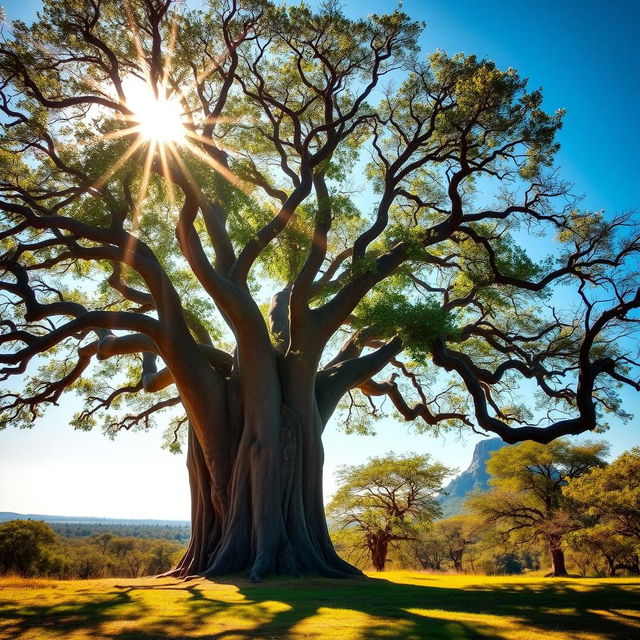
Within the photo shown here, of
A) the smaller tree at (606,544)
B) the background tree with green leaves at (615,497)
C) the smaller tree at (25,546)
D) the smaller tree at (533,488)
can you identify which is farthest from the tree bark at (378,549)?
the smaller tree at (25,546)

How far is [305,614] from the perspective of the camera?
18.6 ft

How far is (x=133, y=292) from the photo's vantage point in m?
14.2

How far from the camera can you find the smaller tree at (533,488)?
29656mm

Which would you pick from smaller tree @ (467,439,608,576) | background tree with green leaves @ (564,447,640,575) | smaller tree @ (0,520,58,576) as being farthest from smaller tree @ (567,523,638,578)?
smaller tree @ (0,520,58,576)

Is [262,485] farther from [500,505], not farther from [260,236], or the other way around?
[500,505]

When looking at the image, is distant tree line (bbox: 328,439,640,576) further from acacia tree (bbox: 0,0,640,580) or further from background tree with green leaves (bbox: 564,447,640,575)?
acacia tree (bbox: 0,0,640,580)

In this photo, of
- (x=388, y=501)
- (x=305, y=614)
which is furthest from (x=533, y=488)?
(x=305, y=614)

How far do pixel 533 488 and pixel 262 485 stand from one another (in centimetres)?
2619

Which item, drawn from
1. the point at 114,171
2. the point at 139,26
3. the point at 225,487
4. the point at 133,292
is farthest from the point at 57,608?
the point at 139,26

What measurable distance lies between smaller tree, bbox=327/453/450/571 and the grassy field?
2261 centimetres

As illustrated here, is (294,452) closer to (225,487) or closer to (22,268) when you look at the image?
(225,487)

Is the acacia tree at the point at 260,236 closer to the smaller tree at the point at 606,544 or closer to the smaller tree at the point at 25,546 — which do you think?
the smaller tree at the point at 606,544

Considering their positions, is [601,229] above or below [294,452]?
above

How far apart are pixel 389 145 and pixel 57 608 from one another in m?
14.1
